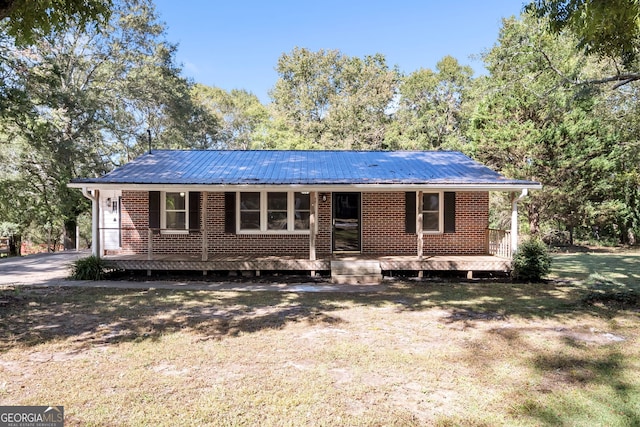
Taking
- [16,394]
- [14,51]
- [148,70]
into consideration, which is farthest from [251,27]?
[16,394]

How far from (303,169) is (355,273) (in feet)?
12.2

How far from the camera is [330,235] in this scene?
12297mm

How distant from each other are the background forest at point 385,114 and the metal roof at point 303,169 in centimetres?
224

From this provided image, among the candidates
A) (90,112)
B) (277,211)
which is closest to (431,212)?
(277,211)

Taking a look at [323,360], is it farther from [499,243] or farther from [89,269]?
[499,243]

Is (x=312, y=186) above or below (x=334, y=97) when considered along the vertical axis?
below

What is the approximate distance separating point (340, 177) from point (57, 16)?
6938 mm

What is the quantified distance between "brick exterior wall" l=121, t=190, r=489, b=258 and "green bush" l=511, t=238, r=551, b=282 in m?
1.71

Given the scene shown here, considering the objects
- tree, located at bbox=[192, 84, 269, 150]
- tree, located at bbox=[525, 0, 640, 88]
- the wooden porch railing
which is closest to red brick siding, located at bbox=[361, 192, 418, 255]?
the wooden porch railing

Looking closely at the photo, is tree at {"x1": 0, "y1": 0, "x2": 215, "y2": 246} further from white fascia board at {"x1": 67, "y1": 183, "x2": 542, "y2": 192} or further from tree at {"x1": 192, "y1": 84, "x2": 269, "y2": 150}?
tree at {"x1": 192, "y1": 84, "x2": 269, "y2": 150}

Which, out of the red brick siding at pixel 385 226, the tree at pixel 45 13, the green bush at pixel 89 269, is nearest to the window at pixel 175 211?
the green bush at pixel 89 269

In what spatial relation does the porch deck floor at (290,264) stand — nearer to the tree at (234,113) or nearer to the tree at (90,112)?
the tree at (90,112)

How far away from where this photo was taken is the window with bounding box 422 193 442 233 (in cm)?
1223

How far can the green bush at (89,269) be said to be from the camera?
10328 millimetres
